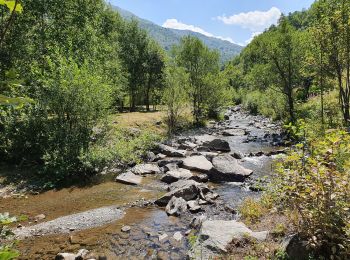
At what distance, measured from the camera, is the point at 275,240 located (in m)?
8.16

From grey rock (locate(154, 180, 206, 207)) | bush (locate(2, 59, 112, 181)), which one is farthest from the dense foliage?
grey rock (locate(154, 180, 206, 207))

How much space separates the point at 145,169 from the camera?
19938mm

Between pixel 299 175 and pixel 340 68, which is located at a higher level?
pixel 340 68

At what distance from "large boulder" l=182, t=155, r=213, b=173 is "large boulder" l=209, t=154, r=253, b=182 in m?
0.66

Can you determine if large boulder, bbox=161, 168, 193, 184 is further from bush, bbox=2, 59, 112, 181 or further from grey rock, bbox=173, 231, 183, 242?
grey rock, bbox=173, 231, 183, 242

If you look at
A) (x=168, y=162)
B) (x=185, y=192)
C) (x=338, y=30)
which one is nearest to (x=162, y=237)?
(x=185, y=192)

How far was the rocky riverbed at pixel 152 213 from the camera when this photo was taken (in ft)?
32.8

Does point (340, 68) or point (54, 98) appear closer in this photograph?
point (54, 98)

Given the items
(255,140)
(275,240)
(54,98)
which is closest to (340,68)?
(255,140)

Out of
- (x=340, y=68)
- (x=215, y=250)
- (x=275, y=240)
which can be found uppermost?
(x=340, y=68)

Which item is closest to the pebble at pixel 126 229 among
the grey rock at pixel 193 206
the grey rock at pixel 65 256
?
the grey rock at pixel 65 256

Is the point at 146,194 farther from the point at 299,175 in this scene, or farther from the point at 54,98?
the point at 299,175

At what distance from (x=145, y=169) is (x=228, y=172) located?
5.51 m

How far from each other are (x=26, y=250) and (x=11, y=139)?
10912 millimetres
